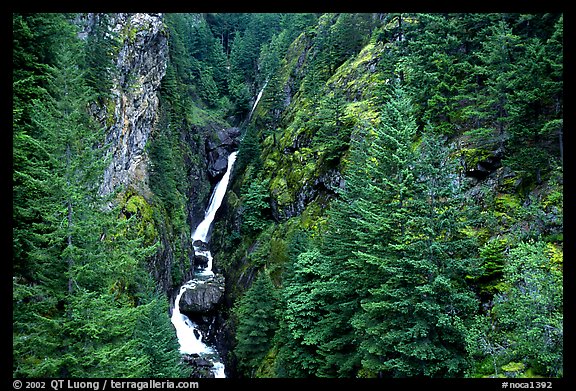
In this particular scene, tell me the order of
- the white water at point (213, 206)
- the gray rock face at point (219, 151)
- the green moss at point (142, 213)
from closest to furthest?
the green moss at point (142, 213) → the white water at point (213, 206) → the gray rock face at point (219, 151)

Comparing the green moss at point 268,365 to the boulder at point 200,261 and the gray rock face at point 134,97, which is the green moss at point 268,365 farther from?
the boulder at point 200,261

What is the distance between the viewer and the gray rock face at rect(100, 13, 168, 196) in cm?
2531

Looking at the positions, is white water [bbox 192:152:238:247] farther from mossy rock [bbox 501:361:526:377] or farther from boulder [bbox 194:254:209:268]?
mossy rock [bbox 501:361:526:377]

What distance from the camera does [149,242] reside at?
26.7 m

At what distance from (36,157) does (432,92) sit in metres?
19.6

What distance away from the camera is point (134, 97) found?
29.0m

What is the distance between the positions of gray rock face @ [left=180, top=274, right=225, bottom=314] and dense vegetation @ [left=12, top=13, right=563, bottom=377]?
1.37m

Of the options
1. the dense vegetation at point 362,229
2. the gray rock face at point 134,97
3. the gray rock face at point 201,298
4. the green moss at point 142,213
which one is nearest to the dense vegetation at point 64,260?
the dense vegetation at point 362,229

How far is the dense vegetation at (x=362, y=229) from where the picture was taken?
9.71 meters

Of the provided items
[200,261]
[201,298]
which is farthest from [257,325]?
[200,261]

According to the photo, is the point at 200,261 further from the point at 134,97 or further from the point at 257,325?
the point at 134,97

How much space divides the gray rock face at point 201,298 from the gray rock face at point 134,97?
10.4 m
